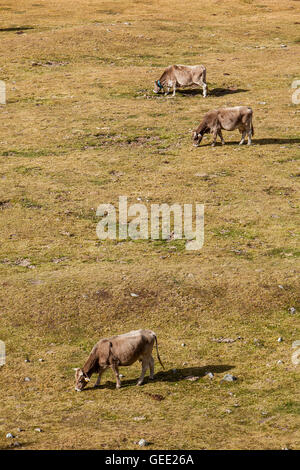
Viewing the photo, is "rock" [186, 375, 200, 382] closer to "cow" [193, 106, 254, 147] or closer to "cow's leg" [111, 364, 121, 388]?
"cow's leg" [111, 364, 121, 388]

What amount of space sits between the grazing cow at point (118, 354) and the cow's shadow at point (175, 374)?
384 mm

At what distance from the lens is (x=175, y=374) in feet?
56.8

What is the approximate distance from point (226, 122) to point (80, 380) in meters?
20.3

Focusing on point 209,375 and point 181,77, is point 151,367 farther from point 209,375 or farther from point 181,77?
point 181,77

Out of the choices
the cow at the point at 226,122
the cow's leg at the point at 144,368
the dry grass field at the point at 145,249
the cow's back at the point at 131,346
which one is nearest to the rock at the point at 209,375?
the dry grass field at the point at 145,249

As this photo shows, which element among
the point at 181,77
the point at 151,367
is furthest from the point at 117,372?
the point at 181,77

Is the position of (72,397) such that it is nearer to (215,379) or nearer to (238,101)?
(215,379)

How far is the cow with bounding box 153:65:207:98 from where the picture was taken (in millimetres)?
42812

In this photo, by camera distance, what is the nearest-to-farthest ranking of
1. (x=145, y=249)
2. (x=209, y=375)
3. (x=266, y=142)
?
(x=209, y=375)
(x=145, y=249)
(x=266, y=142)

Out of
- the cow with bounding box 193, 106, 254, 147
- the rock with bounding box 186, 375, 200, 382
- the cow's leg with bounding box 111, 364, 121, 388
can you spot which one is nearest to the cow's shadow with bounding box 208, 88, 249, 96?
the cow with bounding box 193, 106, 254, 147

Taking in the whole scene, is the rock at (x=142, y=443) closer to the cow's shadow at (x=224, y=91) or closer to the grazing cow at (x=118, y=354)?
the grazing cow at (x=118, y=354)

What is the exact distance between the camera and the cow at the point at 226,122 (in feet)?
110

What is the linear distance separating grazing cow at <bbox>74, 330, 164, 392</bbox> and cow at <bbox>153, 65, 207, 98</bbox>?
2895 centimetres
